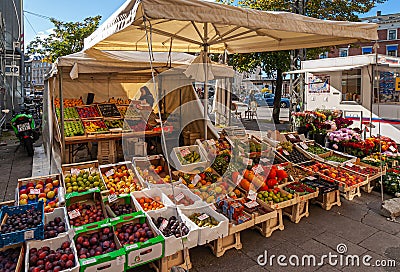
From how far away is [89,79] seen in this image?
7.52 m

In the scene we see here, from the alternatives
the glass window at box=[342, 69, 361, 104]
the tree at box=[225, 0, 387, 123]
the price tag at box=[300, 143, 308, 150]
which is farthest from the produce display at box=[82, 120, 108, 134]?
the tree at box=[225, 0, 387, 123]

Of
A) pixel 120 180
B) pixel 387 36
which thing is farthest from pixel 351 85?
pixel 387 36

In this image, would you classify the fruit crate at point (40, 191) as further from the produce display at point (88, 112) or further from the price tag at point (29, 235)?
the produce display at point (88, 112)

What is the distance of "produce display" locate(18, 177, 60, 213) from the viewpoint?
332cm

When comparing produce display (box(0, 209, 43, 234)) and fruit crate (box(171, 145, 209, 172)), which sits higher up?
fruit crate (box(171, 145, 209, 172))

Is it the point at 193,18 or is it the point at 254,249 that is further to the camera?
the point at 254,249

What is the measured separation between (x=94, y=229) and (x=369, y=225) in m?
3.35

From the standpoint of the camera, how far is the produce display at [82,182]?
365 centimetres

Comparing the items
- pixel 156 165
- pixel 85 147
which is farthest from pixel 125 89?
pixel 156 165

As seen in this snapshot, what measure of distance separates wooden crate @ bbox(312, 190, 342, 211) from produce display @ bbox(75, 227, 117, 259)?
303cm

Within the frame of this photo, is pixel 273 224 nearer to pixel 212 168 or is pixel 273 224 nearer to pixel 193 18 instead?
pixel 212 168

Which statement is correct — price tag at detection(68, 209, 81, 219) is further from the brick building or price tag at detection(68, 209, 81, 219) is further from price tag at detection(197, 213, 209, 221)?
the brick building

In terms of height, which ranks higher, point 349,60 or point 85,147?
point 349,60

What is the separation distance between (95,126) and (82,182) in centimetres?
221
